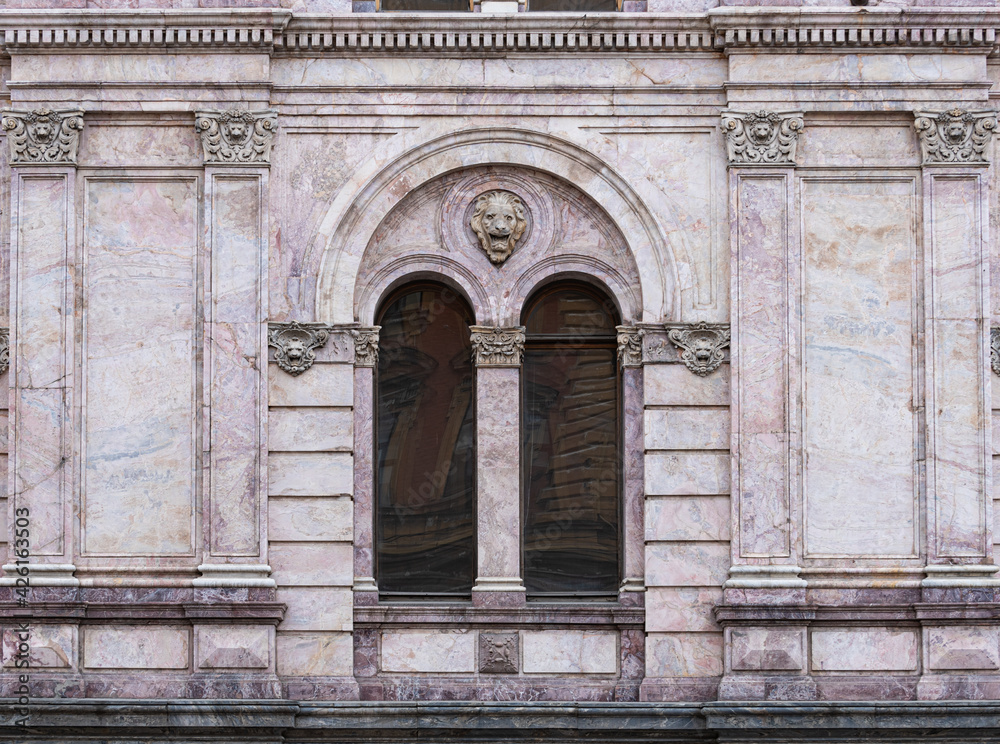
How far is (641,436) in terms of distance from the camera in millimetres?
17688

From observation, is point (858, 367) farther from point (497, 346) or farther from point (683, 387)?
point (497, 346)

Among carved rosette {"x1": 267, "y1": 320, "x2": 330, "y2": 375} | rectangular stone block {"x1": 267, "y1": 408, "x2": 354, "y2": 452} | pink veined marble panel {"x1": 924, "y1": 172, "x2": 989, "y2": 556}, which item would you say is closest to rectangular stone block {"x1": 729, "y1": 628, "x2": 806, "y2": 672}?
pink veined marble panel {"x1": 924, "y1": 172, "x2": 989, "y2": 556}

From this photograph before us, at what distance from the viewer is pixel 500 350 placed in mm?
17828

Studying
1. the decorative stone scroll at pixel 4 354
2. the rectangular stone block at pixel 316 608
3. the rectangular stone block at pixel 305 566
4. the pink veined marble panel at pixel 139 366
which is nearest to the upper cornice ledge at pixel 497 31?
the pink veined marble panel at pixel 139 366

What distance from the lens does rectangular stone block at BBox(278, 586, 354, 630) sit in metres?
17.2

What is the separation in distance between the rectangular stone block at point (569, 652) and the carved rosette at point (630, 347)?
3254mm

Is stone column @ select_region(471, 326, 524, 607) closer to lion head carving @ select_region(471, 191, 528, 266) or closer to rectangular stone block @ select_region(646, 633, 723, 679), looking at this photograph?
lion head carving @ select_region(471, 191, 528, 266)

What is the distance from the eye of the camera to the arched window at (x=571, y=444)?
17.9 meters

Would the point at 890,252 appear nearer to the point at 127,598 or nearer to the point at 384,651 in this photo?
the point at 384,651

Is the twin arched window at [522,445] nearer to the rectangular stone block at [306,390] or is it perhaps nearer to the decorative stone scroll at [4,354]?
the rectangular stone block at [306,390]

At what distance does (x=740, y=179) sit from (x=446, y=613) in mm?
6255

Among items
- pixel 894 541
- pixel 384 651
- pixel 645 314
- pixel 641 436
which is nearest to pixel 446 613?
pixel 384 651

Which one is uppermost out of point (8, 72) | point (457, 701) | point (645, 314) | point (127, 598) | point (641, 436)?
point (8, 72)

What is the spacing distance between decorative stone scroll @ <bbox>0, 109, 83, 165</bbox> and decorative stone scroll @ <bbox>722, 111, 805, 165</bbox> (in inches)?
306
